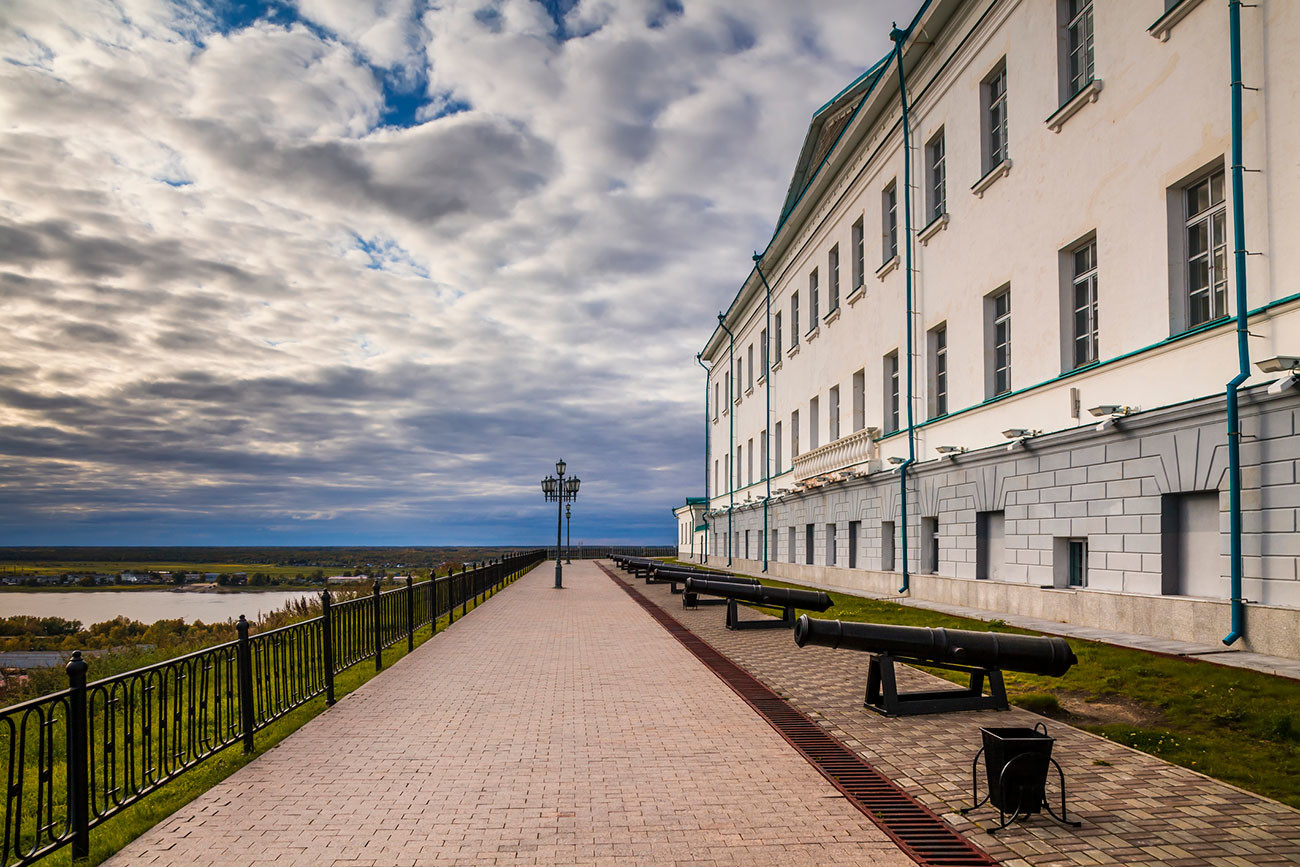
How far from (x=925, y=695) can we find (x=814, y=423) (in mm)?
23988

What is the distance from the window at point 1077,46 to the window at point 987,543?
299 inches

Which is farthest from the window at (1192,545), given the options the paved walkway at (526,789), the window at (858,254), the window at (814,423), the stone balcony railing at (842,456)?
the window at (814,423)

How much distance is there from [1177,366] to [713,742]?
8518mm

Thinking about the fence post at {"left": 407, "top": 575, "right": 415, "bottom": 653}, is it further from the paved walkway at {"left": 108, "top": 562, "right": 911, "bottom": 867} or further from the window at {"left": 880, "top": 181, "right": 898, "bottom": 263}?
the window at {"left": 880, "top": 181, "right": 898, "bottom": 263}

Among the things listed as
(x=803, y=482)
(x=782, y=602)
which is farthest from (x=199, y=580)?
(x=782, y=602)

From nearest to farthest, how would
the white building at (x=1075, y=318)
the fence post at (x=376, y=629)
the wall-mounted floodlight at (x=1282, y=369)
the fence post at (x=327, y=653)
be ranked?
1. the fence post at (x=327, y=653)
2. the wall-mounted floodlight at (x=1282, y=369)
3. the white building at (x=1075, y=318)
4. the fence post at (x=376, y=629)

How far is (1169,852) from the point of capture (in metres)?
4.40

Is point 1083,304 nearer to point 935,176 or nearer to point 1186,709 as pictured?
point 935,176

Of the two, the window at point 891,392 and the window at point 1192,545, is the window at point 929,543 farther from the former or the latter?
the window at point 1192,545

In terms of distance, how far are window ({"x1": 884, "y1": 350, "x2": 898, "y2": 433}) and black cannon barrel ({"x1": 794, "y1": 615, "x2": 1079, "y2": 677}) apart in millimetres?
16561

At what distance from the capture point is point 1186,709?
7.37 m

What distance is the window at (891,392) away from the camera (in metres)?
23.5

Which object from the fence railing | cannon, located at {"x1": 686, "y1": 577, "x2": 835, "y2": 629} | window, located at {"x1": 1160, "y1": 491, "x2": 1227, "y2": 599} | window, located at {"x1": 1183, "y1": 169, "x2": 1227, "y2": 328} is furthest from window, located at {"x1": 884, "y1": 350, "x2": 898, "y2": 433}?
the fence railing

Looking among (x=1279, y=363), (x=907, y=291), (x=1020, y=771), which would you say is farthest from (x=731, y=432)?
(x=1020, y=771)
